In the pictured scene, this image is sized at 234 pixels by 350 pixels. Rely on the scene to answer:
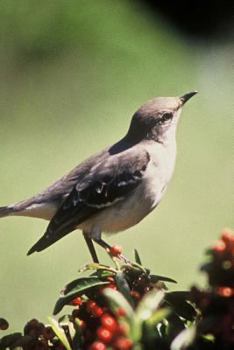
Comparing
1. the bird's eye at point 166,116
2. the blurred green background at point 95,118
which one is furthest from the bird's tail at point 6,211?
the blurred green background at point 95,118

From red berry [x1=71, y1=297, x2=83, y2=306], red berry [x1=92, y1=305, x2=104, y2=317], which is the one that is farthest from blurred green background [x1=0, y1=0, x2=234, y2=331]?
red berry [x1=92, y1=305, x2=104, y2=317]

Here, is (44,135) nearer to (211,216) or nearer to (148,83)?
(148,83)

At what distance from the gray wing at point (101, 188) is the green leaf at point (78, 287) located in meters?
1.46

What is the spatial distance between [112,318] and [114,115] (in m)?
4.75

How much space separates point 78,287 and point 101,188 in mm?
1615

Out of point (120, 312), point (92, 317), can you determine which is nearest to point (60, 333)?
point (92, 317)

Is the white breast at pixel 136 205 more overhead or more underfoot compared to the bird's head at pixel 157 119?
more underfoot

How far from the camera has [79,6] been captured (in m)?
7.23

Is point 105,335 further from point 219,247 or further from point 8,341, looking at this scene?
point 8,341

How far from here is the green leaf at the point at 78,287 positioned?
1580 mm

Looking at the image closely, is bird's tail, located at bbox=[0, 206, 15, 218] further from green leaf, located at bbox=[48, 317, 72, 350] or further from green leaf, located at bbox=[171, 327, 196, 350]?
green leaf, located at bbox=[171, 327, 196, 350]

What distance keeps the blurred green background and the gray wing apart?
810 millimetres

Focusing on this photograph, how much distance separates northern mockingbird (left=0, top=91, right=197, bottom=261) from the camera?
3.18 meters

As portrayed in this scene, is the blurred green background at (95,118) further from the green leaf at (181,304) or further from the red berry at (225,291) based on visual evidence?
the red berry at (225,291)
